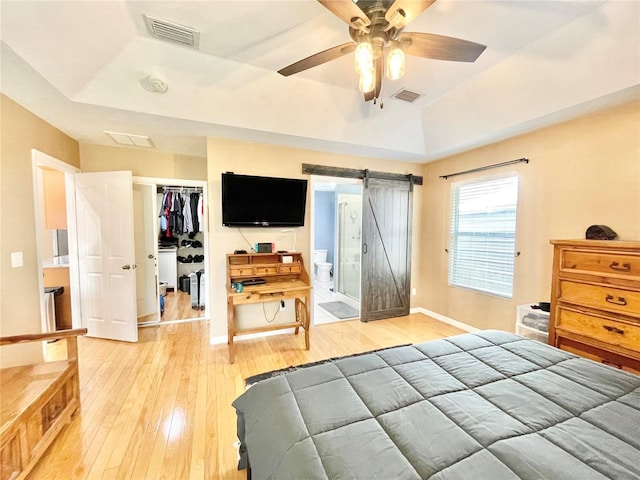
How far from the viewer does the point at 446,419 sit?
1062mm

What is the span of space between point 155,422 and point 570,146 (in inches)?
173

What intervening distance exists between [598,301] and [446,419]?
1946 millimetres

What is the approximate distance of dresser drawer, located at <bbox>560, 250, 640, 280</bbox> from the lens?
1868mm

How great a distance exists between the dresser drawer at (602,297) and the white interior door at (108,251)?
4520mm

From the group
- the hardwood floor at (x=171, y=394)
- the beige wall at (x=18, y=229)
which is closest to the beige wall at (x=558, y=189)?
the hardwood floor at (x=171, y=394)

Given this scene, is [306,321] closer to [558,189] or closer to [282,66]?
[282,66]

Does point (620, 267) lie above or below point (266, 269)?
above

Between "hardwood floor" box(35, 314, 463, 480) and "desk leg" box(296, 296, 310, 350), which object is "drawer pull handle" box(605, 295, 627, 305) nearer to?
"hardwood floor" box(35, 314, 463, 480)

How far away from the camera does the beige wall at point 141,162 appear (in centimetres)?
345

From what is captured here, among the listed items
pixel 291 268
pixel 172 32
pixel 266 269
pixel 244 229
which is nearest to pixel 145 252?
pixel 244 229

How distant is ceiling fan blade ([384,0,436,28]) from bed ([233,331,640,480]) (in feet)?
6.06

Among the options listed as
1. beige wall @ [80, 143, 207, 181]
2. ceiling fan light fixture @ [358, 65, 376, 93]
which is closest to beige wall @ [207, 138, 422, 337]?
beige wall @ [80, 143, 207, 181]

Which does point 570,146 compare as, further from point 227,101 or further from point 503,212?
point 227,101

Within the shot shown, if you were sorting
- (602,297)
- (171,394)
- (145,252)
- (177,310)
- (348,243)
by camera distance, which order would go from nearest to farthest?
(602,297) < (171,394) < (145,252) < (177,310) < (348,243)
